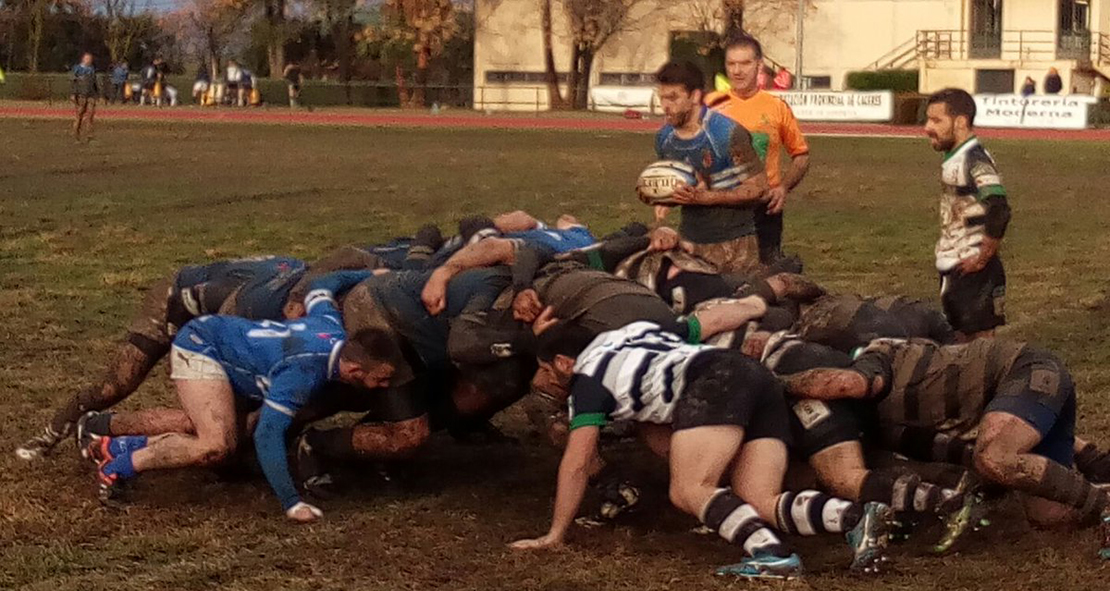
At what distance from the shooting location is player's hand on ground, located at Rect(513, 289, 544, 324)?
6.84 m

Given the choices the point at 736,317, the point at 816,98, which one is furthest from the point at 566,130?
the point at 736,317

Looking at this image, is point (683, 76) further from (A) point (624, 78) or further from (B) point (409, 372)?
(A) point (624, 78)

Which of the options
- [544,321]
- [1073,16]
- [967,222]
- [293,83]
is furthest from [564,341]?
[1073,16]

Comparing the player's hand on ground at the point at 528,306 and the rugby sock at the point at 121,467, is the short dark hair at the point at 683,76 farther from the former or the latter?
the rugby sock at the point at 121,467

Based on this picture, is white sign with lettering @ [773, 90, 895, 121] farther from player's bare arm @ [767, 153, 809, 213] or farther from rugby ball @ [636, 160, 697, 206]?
rugby ball @ [636, 160, 697, 206]

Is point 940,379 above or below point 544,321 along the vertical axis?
below

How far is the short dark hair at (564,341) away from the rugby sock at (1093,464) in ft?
6.89

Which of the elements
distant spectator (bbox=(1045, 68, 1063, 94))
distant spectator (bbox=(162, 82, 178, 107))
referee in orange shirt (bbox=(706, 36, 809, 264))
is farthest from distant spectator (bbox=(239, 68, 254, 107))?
referee in orange shirt (bbox=(706, 36, 809, 264))

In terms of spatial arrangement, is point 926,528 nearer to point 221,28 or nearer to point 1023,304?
point 1023,304

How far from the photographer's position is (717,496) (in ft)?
20.0

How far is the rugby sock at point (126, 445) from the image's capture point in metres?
7.16

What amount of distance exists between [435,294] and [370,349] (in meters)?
0.51

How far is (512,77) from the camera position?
63.8m

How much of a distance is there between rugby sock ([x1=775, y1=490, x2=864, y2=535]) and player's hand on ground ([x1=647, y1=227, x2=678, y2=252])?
5.92 feet
